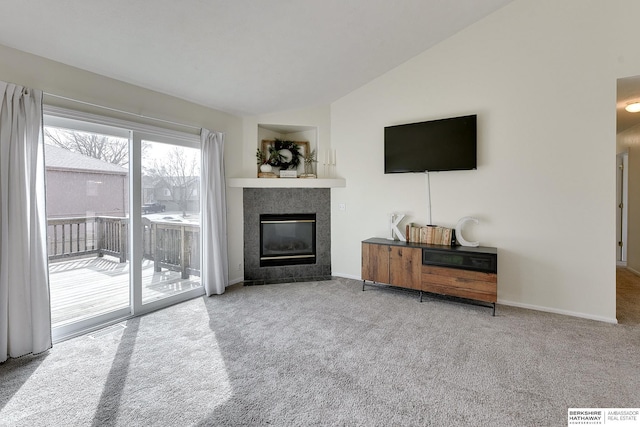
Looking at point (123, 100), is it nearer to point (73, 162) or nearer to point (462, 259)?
point (73, 162)

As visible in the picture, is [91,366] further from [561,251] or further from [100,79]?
[561,251]

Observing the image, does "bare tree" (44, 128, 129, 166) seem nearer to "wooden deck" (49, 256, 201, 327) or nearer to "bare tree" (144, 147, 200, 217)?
"bare tree" (144, 147, 200, 217)

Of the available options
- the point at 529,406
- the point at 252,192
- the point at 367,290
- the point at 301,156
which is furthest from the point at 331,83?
the point at 529,406

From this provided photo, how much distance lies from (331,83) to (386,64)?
783 mm

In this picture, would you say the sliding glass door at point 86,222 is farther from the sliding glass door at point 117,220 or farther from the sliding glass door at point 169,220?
the sliding glass door at point 169,220

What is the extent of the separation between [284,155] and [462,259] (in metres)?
2.97

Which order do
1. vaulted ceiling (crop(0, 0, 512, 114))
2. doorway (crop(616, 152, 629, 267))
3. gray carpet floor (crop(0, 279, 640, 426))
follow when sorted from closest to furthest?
gray carpet floor (crop(0, 279, 640, 426)) → vaulted ceiling (crop(0, 0, 512, 114)) → doorway (crop(616, 152, 629, 267))

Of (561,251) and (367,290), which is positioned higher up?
(561,251)

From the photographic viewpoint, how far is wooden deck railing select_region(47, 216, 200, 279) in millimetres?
2785

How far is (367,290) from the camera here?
4.06 metres

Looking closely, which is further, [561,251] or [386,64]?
[386,64]

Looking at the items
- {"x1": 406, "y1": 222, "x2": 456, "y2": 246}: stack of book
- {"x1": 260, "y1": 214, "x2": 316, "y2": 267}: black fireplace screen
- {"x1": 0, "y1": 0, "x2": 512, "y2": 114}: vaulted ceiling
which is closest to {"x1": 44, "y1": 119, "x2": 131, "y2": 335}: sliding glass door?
{"x1": 0, "y1": 0, "x2": 512, "y2": 114}: vaulted ceiling

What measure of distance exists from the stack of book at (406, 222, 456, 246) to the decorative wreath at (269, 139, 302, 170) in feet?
6.84

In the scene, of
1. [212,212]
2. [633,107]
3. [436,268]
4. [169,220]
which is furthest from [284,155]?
[633,107]
